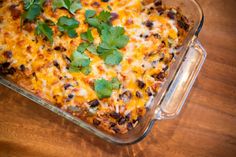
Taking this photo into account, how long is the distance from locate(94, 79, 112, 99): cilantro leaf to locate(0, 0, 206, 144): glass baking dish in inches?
7.8

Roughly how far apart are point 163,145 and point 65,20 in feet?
3.42

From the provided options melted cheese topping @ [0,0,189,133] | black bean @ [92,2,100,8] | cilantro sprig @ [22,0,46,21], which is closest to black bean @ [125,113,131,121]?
melted cheese topping @ [0,0,189,133]

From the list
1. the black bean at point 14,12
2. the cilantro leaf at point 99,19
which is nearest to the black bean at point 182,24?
the cilantro leaf at point 99,19

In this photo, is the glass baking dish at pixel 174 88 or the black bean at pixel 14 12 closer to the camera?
the glass baking dish at pixel 174 88

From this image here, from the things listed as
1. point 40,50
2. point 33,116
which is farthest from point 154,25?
point 33,116

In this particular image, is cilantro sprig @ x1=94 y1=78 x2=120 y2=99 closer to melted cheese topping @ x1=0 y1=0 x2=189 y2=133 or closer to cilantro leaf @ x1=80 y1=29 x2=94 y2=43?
melted cheese topping @ x1=0 y1=0 x2=189 y2=133

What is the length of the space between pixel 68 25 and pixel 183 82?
826 mm

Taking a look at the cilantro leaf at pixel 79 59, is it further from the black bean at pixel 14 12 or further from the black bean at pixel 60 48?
the black bean at pixel 14 12

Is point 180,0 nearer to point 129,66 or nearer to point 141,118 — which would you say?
point 129,66

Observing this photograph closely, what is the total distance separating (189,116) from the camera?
2312mm

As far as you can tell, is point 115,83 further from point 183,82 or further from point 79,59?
point 183,82

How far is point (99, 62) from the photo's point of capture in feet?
7.04

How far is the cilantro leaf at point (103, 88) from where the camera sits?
2.05m

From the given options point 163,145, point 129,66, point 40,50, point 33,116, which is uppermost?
point 40,50
